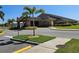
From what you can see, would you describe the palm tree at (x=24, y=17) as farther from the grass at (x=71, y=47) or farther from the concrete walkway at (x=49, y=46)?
the grass at (x=71, y=47)

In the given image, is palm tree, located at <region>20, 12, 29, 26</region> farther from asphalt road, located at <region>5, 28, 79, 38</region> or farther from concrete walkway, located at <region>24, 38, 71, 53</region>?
concrete walkway, located at <region>24, 38, 71, 53</region>

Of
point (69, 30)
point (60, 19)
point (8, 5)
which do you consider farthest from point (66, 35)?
point (8, 5)

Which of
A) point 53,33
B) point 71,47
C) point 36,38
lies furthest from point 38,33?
point 71,47

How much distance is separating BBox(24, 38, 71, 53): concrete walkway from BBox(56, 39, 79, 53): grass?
0.83ft

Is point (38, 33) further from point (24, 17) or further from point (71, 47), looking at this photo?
point (71, 47)

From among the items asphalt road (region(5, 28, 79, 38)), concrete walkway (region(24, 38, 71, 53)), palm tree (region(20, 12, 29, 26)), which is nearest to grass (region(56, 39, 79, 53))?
concrete walkway (region(24, 38, 71, 53))

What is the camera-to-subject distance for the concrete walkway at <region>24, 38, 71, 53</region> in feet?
28.0

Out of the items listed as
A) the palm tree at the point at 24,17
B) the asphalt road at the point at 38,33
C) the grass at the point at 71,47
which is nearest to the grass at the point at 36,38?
the asphalt road at the point at 38,33

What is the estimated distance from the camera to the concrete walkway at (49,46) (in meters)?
8.52

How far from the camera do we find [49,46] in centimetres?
909

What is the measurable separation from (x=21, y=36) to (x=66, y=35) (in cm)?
190

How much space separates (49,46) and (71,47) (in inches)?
35.4

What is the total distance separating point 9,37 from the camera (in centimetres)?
960
